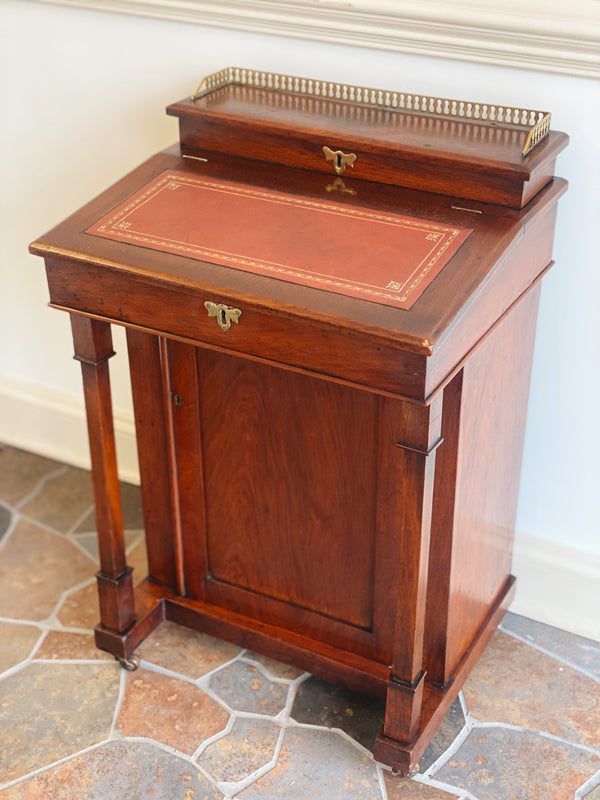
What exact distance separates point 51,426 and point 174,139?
114cm

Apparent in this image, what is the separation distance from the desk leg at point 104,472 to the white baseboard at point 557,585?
3.39 ft

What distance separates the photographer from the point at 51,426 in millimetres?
3289

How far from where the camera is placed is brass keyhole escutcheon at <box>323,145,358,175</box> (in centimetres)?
205

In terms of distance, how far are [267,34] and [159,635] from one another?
60.5 inches

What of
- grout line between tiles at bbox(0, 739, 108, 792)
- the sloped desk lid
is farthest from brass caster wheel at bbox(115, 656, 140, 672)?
the sloped desk lid

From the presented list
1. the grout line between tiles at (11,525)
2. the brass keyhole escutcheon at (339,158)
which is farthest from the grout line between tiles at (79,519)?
the brass keyhole escutcheon at (339,158)

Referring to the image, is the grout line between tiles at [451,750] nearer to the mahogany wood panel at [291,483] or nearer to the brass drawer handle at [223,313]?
the mahogany wood panel at [291,483]

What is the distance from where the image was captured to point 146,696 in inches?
94.3

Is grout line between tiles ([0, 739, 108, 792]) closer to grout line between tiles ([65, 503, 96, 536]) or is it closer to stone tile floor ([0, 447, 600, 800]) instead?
stone tile floor ([0, 447, 600, 800])

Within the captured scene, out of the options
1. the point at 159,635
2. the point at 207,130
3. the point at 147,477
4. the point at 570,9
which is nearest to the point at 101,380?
the point at 147,477

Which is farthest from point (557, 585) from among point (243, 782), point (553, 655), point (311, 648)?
point (243, 782)

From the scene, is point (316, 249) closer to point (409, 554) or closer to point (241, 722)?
point (409, 554)

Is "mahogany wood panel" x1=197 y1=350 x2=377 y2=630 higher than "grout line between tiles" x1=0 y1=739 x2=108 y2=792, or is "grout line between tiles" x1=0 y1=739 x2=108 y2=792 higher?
"mahogany wood panel" x1=197 y1=350 x2=377 y2=630

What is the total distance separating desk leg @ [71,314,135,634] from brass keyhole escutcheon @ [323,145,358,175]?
1.95 feet
